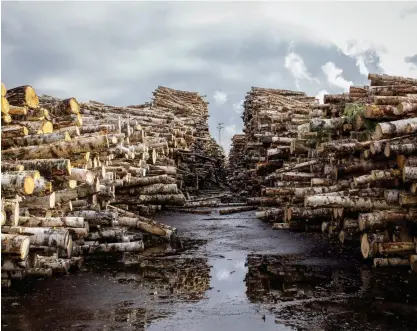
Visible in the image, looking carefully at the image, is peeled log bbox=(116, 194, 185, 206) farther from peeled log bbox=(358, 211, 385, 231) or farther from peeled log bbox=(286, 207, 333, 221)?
peeled log bbox=(358, 211, 385, 231)

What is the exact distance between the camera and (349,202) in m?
8.48

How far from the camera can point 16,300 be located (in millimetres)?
5840

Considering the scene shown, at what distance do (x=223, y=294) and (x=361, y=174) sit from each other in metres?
5.00

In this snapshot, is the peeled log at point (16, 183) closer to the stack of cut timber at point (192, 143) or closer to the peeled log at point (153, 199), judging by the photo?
the peeled log at point (153, 199)

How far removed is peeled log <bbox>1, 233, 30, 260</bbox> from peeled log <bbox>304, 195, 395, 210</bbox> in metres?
5.30

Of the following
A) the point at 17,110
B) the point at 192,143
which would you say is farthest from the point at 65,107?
the point at 192,143

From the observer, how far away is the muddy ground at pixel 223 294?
5.03 m

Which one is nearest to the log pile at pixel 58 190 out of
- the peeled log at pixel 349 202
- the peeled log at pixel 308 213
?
the peeled log at pixel 308 213

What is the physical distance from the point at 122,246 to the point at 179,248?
133 cm

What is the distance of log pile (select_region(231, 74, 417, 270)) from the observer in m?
7.57

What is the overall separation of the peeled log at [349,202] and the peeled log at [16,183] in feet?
17.2

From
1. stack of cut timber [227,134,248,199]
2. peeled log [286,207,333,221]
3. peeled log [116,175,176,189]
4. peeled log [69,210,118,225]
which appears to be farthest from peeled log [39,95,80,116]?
stack of cut timber [227,134,248,199]

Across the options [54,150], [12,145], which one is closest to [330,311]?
[54,150]

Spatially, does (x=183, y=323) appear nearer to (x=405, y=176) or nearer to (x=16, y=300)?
(x=16, y=300)
